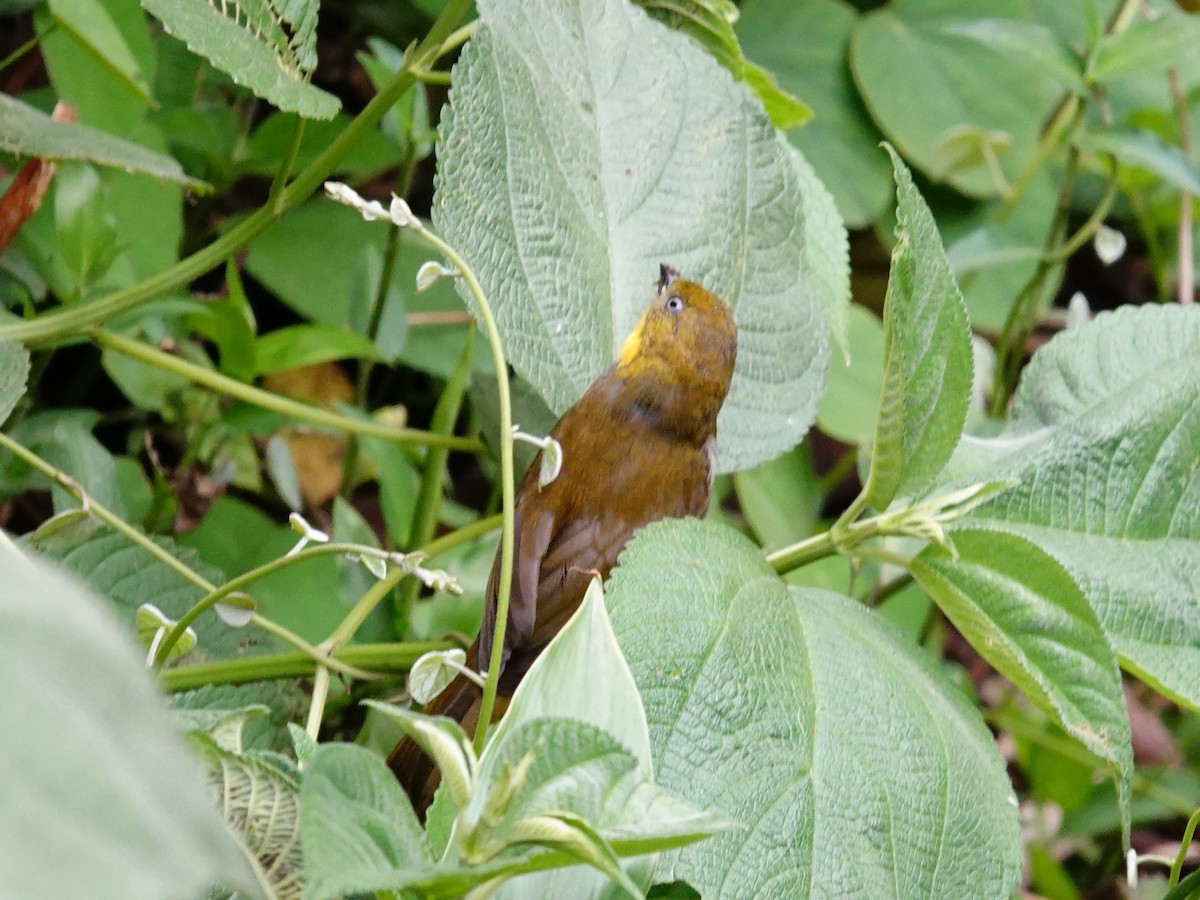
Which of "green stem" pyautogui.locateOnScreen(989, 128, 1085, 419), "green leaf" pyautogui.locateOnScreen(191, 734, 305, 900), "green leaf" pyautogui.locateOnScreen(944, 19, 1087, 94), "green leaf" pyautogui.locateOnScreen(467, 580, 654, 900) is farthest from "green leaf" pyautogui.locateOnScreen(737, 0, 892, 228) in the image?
"green leaf" pyautogui.locateOnScreen(191, 734, 305, 900)

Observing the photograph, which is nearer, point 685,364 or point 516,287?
point 516,287

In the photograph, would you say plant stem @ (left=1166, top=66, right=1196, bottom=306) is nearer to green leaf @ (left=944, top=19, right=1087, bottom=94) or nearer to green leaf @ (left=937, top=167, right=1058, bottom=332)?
green leaf @ (left=937, top=167, right=1058, bottom=332)

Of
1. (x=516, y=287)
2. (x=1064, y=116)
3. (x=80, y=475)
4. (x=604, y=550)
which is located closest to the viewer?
(x=516, y=287)

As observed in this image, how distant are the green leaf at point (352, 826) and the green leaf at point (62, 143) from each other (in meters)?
0.56

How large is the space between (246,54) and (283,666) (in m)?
0.38

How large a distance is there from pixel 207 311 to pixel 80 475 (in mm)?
173

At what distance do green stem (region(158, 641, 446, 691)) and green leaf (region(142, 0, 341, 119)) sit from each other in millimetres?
338

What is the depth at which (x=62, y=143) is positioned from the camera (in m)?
0.85

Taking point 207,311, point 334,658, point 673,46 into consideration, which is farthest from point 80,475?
point 673,46

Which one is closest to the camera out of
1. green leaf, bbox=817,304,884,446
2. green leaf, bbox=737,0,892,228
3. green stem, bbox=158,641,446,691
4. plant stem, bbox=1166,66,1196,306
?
green stem, bbox=158,641,446,691

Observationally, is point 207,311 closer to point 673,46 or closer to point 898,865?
point 673,46

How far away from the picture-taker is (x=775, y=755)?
612mm

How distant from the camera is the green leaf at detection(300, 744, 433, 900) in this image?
15.2 inches

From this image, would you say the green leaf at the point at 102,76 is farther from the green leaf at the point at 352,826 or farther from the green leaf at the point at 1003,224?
the green leaf at the point at 1003,224
